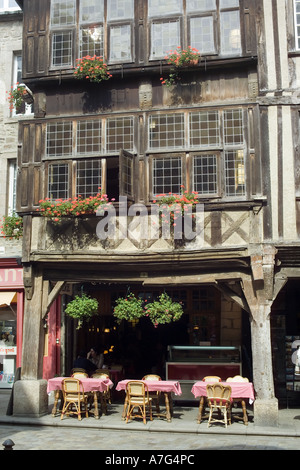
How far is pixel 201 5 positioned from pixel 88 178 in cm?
480

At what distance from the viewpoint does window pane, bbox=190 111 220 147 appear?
12758 millimetres

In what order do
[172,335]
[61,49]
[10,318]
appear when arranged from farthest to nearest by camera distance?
[172,335] → [10,318] → [61,49]

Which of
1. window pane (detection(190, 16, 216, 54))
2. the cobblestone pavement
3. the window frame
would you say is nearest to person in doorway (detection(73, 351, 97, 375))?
the cobblestone pavement

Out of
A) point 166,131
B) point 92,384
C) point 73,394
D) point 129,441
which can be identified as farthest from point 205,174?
point 129,441

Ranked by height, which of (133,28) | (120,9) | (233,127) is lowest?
(233,127)

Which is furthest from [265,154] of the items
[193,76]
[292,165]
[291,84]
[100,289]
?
[100,289]

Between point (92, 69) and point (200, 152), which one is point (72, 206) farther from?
point (92, 69)

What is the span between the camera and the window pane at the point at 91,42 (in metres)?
13.6

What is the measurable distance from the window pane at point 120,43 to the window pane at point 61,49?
104 centimetres

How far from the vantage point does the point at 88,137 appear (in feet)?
43.9

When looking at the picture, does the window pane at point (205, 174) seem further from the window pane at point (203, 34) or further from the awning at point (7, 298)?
the awning at point (7, 298)

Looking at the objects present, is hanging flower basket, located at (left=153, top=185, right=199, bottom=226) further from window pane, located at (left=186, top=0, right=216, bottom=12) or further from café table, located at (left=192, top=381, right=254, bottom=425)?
window pane, located at (left=186, top=0, right=216, bottom=12)

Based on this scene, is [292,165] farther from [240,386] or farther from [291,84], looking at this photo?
[240,386]

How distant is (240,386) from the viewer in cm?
1162
